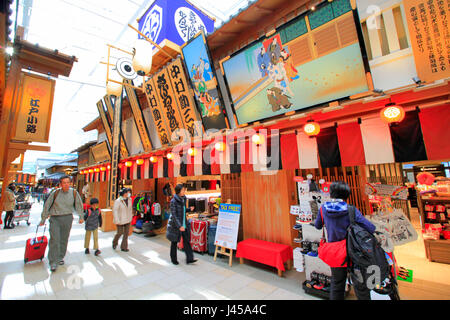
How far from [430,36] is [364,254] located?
3.67 m

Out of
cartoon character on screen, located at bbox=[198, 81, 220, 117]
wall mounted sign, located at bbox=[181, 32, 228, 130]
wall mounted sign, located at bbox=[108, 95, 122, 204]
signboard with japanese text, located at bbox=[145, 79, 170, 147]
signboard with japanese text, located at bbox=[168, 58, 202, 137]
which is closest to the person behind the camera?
wall mounted sign, located at bbox=[181, 32, 228, 130]

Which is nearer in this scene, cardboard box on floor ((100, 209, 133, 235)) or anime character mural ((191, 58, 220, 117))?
anime character mural ((191, 58, 220, 117))

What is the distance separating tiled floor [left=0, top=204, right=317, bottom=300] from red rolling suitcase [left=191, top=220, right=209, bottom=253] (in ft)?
1.10

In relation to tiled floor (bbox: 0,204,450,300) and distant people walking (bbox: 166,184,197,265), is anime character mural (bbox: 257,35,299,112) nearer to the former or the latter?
distant people walking (bbox: 166,184,197,265)

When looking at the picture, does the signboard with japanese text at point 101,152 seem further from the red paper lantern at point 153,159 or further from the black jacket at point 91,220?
the black jacket at point 91,220

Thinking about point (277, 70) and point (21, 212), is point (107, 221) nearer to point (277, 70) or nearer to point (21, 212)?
point (21, 212)

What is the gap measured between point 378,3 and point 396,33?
2.38 feet

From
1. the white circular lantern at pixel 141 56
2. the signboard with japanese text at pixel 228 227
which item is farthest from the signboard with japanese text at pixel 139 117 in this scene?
the signboard with japanese text at pixel 228 227

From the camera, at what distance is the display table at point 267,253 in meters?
4.73

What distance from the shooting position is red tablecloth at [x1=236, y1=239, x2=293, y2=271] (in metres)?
4.74

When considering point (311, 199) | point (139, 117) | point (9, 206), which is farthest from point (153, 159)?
point (9, 206)

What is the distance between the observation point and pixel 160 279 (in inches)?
179

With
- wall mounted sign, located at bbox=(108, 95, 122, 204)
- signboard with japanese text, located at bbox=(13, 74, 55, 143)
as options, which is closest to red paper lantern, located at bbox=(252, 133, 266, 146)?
signboard with japanese text, located at bbox=(13, 74, 55, 143)
